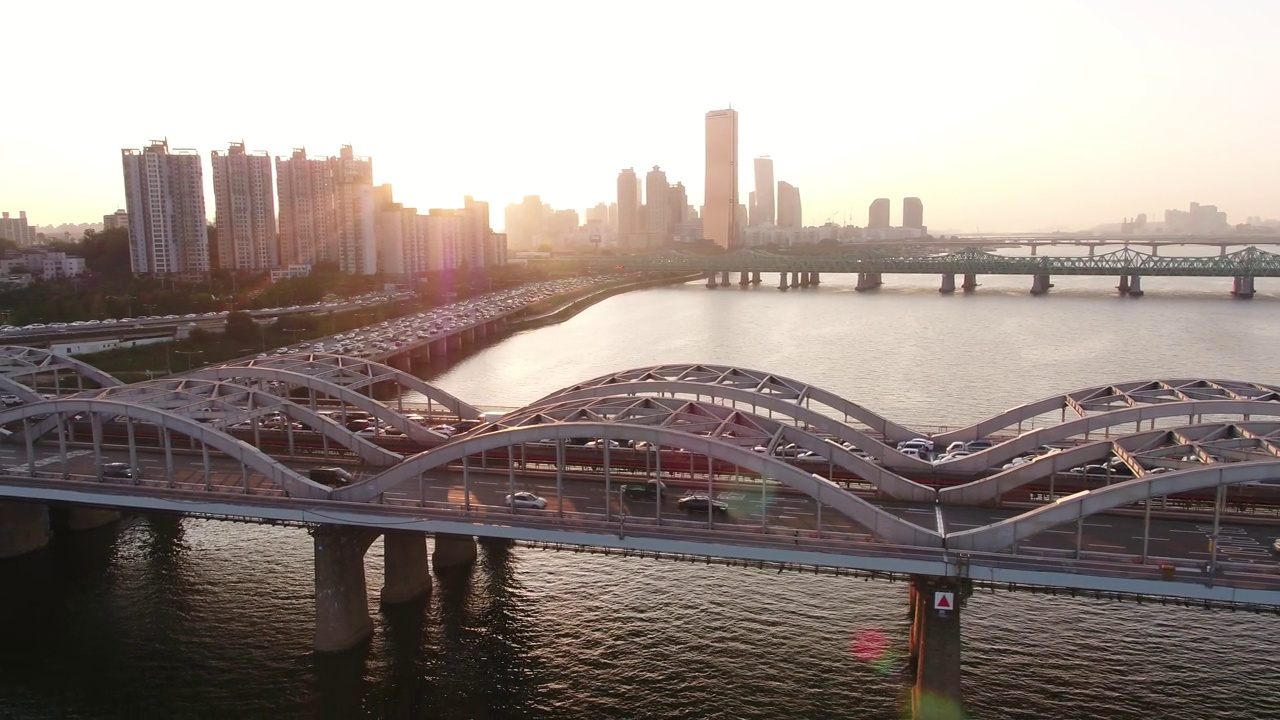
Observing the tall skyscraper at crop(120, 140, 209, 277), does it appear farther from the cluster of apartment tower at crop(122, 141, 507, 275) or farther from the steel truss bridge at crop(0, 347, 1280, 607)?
the steel truss bridge at crop(0, 347, 1280, 607)

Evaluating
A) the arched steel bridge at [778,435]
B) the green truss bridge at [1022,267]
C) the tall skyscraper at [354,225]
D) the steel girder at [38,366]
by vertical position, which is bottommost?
the arched steel bridge at [778,435]

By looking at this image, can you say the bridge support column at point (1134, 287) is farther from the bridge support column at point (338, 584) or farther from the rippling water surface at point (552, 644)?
the bridge support column at point (338, 584)

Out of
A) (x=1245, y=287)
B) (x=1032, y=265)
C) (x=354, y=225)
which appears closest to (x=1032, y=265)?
(x=1032, y=265)

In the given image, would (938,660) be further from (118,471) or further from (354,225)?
(354,225)

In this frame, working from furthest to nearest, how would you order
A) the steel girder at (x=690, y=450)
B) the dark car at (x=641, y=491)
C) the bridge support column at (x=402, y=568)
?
1. the bridge support column at (x=402, y=568)
2. the dark car at (x=641, y=491)
3. the steel girder at (x=690, y=450)

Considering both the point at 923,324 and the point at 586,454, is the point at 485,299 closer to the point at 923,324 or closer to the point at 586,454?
the point at 923,324

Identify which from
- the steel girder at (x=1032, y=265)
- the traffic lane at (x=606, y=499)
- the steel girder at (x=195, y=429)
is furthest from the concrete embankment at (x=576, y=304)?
the traffic lane at (x=606, y=499)

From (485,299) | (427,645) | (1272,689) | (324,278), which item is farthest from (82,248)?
(1272,689)
